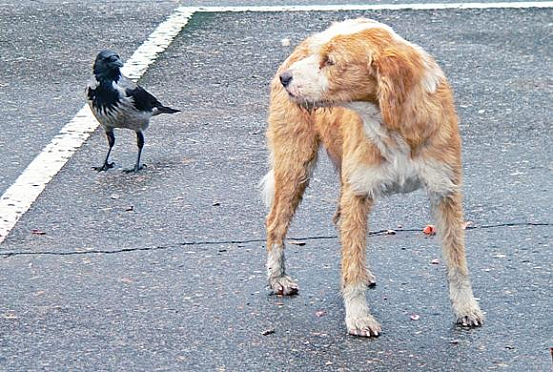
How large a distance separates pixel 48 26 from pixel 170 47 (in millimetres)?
1497

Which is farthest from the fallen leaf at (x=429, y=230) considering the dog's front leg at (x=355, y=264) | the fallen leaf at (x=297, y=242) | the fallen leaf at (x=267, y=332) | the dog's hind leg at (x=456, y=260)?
the fallen leaf at (x=267, y=332)

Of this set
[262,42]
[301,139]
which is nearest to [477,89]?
[262,42]

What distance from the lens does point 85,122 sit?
326 inches

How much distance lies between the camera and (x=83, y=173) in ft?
24.0

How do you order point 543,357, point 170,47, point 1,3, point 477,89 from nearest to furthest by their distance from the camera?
point 543,357 → point 477,89 → point 170,47 → point 1,3

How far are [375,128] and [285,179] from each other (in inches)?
30.6

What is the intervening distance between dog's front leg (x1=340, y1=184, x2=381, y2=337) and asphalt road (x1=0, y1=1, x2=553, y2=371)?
7 centimetres

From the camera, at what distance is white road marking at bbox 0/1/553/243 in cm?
681

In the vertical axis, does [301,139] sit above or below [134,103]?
above

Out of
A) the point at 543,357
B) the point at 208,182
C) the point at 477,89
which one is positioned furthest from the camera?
the point at 477,89

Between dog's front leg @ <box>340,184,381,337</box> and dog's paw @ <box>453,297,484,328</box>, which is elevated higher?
dog's front leg @ <box>340,184,381,337</box>

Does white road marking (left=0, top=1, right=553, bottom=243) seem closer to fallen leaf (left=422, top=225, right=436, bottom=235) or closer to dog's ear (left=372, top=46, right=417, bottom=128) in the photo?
fallen leaf (left=422, top=225, right=436, bottom=235)

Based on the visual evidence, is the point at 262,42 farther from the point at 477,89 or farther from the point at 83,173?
the point at 83,173

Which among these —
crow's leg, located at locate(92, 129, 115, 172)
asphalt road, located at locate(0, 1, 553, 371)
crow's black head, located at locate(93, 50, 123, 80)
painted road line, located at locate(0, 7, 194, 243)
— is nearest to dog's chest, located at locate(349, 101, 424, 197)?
asphalt road, located at locate(0, 1, 553, 371)
